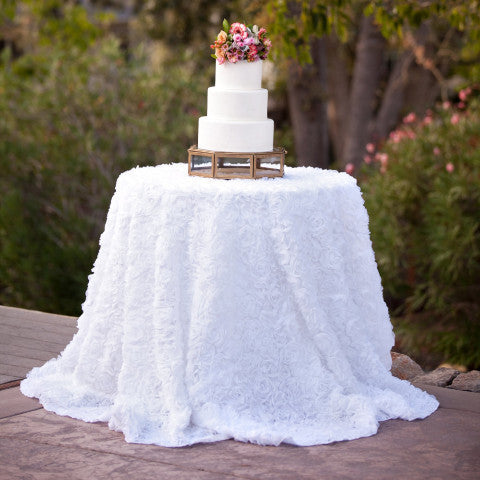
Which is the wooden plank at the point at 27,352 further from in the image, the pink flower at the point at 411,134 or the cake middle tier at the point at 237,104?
the pink flower at the point at 411,134

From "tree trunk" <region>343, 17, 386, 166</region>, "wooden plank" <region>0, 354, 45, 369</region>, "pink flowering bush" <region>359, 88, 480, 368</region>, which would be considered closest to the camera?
"wooden plank" <region>0, 354, 45, 369</region>

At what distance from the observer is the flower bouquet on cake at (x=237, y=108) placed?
4.17m

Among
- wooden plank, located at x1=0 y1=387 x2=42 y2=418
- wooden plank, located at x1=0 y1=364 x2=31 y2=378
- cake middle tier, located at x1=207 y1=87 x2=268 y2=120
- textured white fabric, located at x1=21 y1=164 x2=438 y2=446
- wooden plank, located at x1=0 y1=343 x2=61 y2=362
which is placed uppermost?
cake middle tier, located at x1=207 y1=87 x2=268 y2=120

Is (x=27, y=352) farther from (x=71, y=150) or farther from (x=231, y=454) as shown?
(x=71, y=150)

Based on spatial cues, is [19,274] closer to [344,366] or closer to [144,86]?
[144,86]

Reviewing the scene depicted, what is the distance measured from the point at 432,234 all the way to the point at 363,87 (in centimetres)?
327

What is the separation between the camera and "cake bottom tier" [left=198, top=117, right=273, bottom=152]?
4168mm

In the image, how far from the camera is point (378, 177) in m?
7.73

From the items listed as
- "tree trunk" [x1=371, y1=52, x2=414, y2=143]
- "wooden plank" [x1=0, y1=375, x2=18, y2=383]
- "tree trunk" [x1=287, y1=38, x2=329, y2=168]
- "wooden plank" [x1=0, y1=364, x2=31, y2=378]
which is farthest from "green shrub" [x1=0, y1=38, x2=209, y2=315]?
"wooden plank" [x1=0, y1=375, x2=18, y2=383]

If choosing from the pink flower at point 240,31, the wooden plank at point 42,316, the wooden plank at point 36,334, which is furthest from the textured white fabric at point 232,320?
the wooden plank at point 42,316

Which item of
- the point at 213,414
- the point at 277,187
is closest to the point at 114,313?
the point at 213,414

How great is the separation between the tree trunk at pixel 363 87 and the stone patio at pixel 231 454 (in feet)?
20.1

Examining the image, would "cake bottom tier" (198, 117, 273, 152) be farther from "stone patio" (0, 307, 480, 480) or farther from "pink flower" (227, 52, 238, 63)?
"stone patio" (0, 307, 480, 480)

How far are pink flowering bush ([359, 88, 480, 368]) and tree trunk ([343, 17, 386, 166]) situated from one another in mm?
1972
